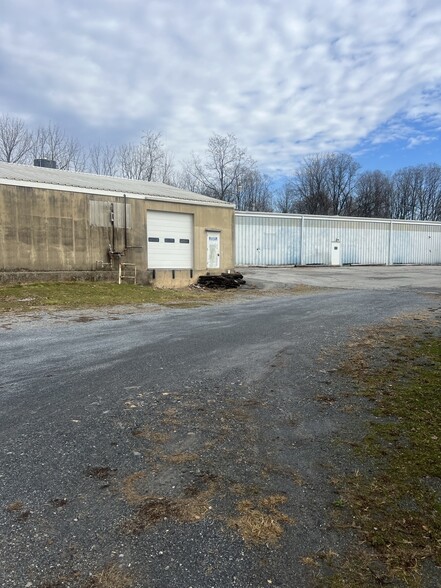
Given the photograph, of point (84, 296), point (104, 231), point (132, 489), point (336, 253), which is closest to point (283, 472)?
point (132, 489)

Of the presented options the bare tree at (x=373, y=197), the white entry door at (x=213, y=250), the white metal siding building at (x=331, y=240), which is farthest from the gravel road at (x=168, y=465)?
the bare tree at (x=373, y=197)

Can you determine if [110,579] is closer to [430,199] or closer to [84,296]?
[84,296]

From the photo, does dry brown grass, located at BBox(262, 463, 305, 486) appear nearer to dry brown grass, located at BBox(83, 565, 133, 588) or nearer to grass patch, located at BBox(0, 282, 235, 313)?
dry brown grass, located at BBox(83, 565, 133, 588)

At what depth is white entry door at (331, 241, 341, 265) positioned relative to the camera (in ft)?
115

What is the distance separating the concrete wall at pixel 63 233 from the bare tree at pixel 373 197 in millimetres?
57063

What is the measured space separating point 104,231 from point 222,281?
5.34 m

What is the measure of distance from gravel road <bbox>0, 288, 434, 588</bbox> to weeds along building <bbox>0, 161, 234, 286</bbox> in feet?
30.4

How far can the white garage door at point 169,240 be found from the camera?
18.4 meters

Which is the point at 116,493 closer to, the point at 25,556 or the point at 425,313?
the point at 25,556

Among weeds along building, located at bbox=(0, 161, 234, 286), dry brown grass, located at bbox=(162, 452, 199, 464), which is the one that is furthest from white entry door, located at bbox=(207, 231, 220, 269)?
dry brown grass, located at bbox=(162, 452, 199, 464)

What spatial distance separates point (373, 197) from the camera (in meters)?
70.3

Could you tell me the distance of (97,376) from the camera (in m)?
5.24

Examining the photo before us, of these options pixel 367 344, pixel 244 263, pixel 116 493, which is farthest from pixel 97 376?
pixel 244 263

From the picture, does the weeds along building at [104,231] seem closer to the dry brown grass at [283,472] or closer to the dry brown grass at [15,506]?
the dry brown grass at [15,506]
